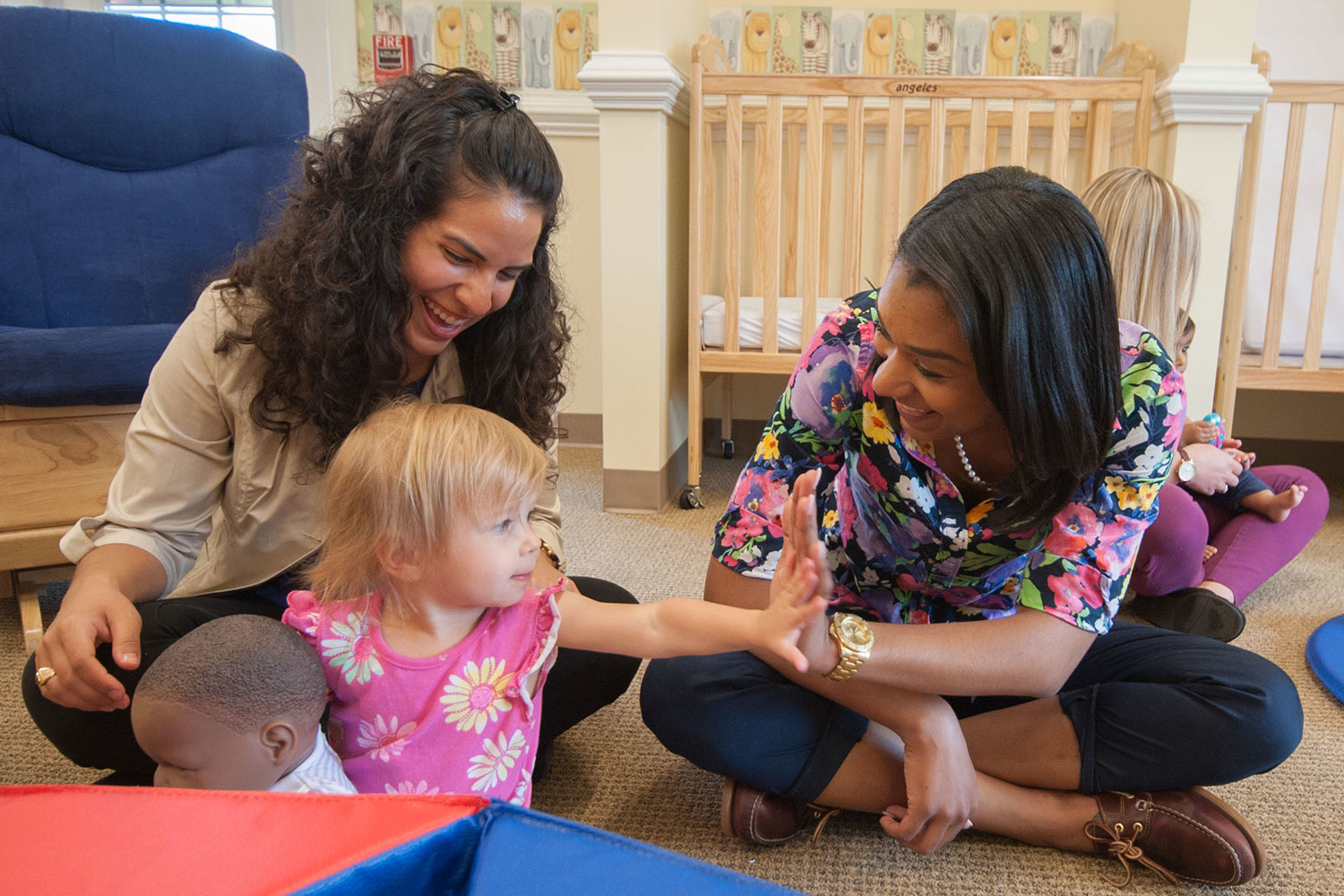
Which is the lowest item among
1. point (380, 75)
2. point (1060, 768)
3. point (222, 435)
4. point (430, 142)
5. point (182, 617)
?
point (1060, 768)

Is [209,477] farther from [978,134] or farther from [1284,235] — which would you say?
[1284,235]

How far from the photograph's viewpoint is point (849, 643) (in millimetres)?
846

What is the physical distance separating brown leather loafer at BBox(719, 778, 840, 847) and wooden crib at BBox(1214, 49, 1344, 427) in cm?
166

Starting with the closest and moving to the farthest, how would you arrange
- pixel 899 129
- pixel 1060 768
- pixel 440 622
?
pixel 440 622
pixel 1060 768
pixel 899 129

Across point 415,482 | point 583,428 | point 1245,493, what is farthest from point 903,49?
point 415,482

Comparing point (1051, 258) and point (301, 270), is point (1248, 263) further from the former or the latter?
point (301, 270)

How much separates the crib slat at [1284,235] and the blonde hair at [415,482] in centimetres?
197

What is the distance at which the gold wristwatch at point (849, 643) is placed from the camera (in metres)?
0.84

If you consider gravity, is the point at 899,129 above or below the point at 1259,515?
above

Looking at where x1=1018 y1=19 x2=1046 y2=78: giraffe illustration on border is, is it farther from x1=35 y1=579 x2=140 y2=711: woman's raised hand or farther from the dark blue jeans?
x1=35 y1=579 x2=140 y2=711: woman's raised hand

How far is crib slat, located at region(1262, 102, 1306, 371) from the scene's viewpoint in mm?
2061

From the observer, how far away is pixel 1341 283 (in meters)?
2.27

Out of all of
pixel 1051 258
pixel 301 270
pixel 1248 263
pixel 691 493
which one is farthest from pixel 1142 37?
pixel 301 270

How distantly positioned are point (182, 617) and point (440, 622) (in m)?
0.30
